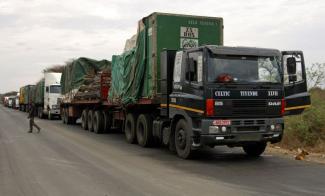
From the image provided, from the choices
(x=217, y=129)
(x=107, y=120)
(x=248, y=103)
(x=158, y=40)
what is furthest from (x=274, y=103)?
(x=107, y=120)

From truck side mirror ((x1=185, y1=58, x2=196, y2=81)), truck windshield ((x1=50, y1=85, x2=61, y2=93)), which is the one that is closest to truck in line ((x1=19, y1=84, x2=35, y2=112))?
truck windshield ((x1=50, y1=85, x2=61, y2=93))

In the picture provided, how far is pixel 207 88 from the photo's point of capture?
10844 millimetres

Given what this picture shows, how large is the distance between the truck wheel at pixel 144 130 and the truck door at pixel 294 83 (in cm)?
425

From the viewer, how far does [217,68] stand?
36.0 feet

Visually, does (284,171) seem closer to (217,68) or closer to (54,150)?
(217,68)

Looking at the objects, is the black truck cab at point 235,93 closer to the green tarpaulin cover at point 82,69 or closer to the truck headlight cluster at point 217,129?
the truck headlight cluster at point 217,129

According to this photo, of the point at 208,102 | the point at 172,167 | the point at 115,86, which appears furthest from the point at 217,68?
the point at 115,86

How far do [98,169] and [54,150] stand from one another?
13.3ft

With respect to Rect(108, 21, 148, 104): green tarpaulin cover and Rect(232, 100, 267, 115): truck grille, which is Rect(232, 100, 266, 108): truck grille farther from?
Rect(108, 21, 148, 104): green tarpaulin cover

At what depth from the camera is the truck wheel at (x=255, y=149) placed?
1269cm

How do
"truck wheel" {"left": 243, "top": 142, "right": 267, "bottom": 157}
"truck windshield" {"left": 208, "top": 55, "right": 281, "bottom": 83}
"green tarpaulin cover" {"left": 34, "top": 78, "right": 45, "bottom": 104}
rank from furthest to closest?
"green tarpaulin cover" {"left": 34, "top": 78, "right": 45, "bottom": 104}
"truck wheel" {"left": 243, "top": 142, "right": 267, "bottom": 157}
"truck windshield" {"left": 208, "top": 55, "right": 281, "bottom": 83}

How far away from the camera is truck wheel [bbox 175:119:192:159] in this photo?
11.7 meters

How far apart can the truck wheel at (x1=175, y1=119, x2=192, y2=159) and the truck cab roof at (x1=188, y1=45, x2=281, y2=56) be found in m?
1.97

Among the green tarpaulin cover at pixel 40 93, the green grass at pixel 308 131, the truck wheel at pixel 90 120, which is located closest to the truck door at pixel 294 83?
the green grass at pixel 308 131
